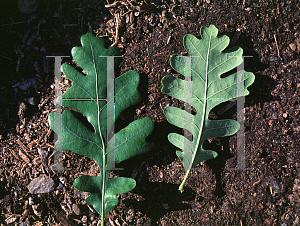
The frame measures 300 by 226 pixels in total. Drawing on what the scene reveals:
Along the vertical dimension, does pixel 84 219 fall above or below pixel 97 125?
below

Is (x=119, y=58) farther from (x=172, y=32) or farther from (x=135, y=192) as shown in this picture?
(x=135, y=192)

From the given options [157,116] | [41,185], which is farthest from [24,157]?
[157,116]

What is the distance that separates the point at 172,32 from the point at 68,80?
2.23 ft

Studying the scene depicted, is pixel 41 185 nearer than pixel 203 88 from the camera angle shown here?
No

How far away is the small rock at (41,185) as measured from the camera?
1490 mm

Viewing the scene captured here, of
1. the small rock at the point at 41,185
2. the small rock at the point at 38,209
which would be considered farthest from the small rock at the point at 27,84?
the small rock at the point at 38,209

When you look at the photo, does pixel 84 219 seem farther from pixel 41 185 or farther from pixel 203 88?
pixel 203 88

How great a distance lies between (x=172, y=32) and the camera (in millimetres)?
1484

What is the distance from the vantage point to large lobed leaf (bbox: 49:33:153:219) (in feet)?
4.52

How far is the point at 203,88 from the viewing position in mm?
1389

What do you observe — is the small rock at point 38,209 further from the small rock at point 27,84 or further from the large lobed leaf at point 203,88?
the large lobed leaf at point 203,88

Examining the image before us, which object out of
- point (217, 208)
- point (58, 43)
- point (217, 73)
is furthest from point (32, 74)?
point (217, 208)

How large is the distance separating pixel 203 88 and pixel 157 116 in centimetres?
31

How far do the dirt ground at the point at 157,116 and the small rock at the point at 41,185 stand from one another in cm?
2
